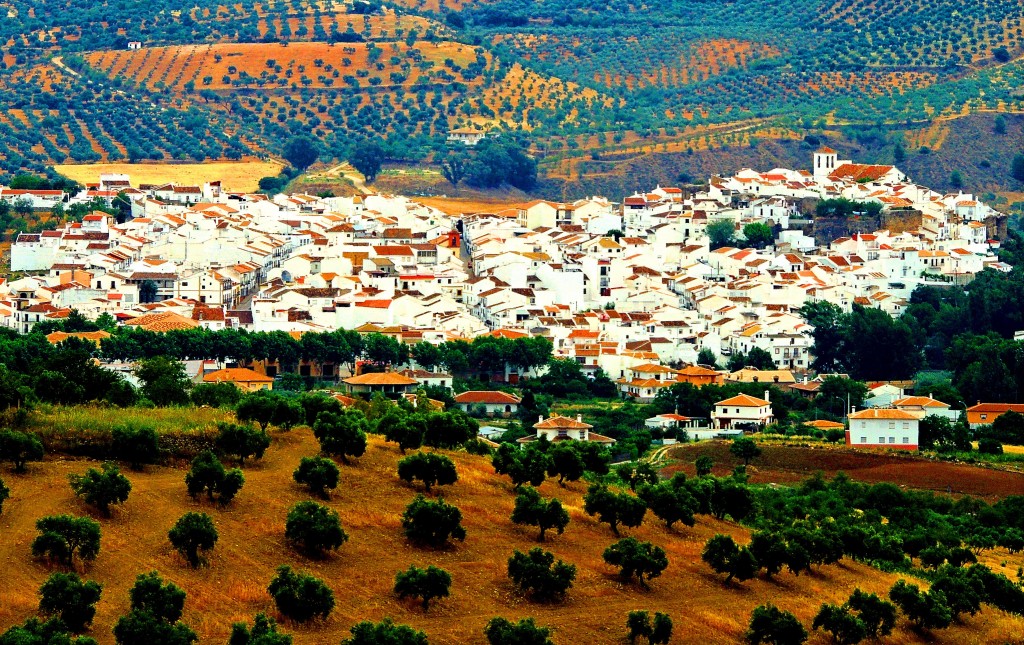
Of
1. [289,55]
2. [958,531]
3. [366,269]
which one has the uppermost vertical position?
[289,55]

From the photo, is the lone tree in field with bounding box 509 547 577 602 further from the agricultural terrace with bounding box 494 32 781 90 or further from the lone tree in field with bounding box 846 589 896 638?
the agricultural terrace with bounding box 494 32 781 90

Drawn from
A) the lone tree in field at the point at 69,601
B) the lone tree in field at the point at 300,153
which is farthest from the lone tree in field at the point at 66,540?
the lone tree in field at the point at 300,153

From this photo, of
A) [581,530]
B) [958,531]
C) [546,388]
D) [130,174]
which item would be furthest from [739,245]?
[581,530]

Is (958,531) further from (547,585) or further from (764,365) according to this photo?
(764,365)

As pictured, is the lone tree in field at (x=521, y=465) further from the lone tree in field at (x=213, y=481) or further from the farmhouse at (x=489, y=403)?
the farmhouse at (x=489, y=403)

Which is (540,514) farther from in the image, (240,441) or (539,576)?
(240,441)

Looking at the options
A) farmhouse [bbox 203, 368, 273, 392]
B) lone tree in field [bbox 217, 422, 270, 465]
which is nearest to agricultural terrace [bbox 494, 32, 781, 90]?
farmhouse [bbox 203, 368, 273, 392]
